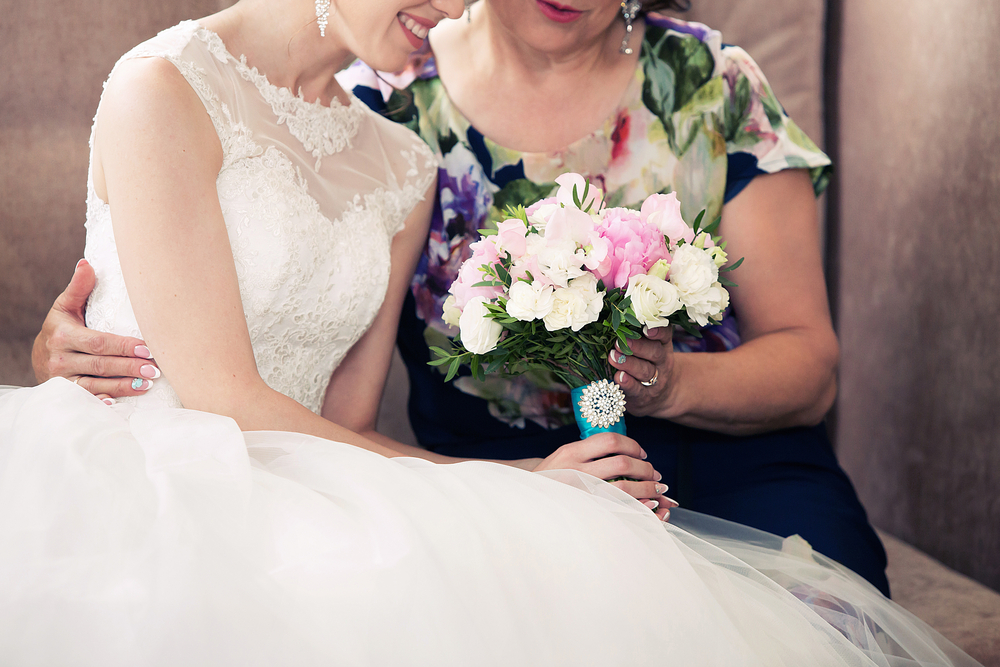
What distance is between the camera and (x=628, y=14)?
4.72ft

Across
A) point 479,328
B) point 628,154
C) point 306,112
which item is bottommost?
point 479,328

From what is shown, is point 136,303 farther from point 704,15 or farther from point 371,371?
point 704,15

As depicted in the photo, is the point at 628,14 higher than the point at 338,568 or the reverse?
higher

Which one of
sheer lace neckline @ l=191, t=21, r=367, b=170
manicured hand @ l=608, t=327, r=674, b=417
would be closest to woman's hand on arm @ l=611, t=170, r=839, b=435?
manicured hand @ l=608, t=327, r=674, b=417

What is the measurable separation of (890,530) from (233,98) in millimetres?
1614

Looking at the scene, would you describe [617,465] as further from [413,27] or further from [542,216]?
[413,27]

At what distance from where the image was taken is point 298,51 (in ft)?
4.05

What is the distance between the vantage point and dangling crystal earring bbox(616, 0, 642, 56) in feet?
4.67

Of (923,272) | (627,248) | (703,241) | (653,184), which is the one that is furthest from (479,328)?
(923,272)

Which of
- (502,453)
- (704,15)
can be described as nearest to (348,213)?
(502,453)

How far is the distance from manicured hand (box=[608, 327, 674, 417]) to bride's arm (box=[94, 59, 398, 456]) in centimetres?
43

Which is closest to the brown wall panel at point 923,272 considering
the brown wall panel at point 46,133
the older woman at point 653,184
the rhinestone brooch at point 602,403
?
the older woman at point 653,184

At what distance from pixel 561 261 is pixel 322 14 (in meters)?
0.61

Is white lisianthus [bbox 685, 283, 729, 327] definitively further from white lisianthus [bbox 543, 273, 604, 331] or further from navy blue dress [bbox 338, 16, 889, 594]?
navy blue dress [bbox 338, 16, 889, 594]
